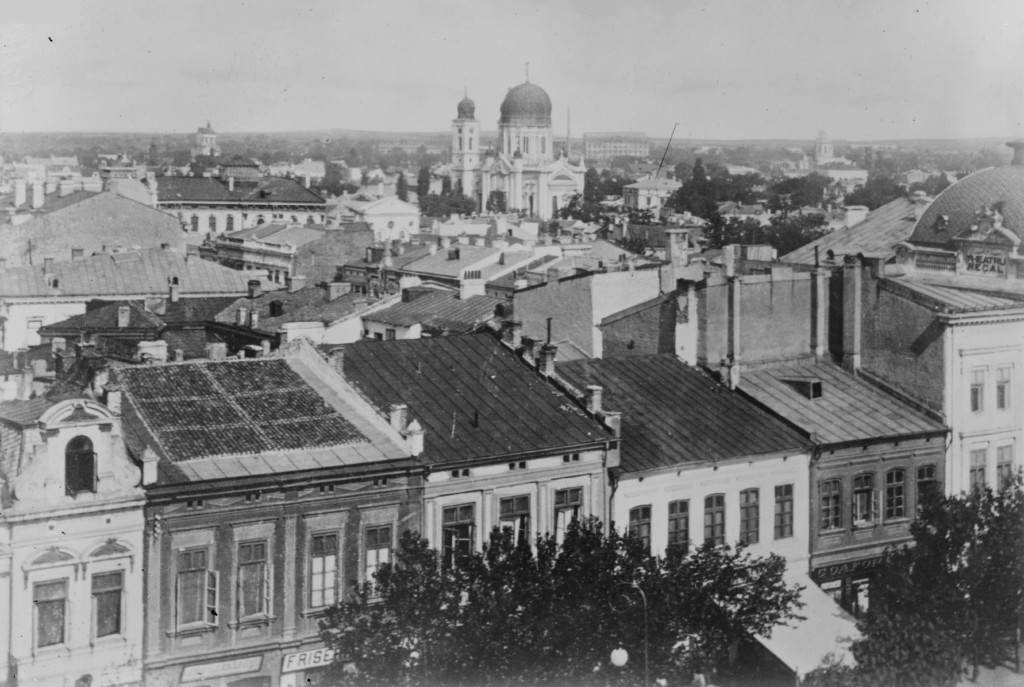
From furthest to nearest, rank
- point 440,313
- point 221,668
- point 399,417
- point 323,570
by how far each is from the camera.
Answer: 1. point 440,313
2. point 399,417
3. point 323,570
4. point 221,668

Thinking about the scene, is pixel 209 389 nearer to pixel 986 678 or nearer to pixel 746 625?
pixel 746 625

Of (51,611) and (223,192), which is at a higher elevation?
(223,192)

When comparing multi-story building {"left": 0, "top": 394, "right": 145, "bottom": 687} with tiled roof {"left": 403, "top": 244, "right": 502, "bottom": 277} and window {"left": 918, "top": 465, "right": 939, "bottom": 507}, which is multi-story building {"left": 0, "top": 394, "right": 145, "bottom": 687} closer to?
window {"left": 918, "top": 465, "right": 939, "bottom": 507}

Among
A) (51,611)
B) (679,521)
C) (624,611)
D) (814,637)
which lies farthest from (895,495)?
(51,611)

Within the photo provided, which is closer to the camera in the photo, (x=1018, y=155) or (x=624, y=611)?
(x=624, y=611)

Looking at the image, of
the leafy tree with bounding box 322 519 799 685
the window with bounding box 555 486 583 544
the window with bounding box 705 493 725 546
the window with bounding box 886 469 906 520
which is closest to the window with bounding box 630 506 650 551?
the window with bounding box 555 486 583 544

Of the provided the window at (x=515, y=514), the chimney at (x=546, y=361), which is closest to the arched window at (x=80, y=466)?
the window at (x=515, y=514)

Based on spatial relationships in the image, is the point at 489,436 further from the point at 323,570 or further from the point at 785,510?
the point at 785,510
